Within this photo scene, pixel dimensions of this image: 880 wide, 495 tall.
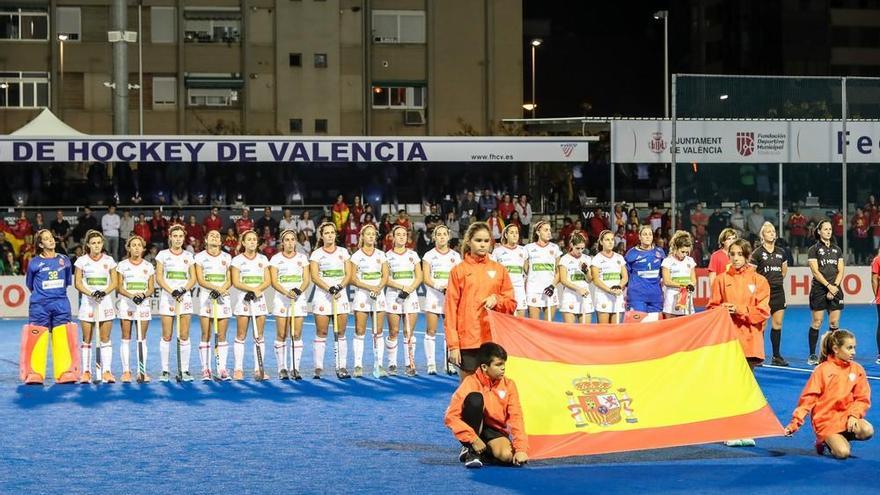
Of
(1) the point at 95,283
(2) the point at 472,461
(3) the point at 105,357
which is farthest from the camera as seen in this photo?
(1) the point at 95,283

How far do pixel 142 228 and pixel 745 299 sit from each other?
22.8m

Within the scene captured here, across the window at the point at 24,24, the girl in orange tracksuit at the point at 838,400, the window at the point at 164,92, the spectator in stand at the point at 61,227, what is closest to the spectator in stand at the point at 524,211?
the spectator in stand at the point at 61,227

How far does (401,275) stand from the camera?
19.2 m

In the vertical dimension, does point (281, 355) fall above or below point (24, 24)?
below

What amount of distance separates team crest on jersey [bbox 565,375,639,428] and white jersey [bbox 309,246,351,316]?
717 centimetres

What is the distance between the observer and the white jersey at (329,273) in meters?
18.8

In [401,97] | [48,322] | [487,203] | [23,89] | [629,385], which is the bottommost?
[629,385]

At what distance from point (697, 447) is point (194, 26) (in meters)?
52.6

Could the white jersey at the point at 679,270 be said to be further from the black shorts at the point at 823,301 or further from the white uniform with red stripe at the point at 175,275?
the white uniform with red stripe at the point at 175,275

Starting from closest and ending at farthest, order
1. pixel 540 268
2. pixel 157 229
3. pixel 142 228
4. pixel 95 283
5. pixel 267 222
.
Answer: pixel 95 283
pixel 540 268
pixel 142 228
pixel 157 229
pixel 267 222

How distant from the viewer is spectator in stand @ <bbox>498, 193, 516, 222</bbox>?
3641 centimetres

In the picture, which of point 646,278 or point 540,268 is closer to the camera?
point 646,278

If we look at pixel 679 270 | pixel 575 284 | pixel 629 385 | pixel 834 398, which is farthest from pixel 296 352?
pixel 834 398

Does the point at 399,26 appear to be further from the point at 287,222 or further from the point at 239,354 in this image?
the point at 239,354
